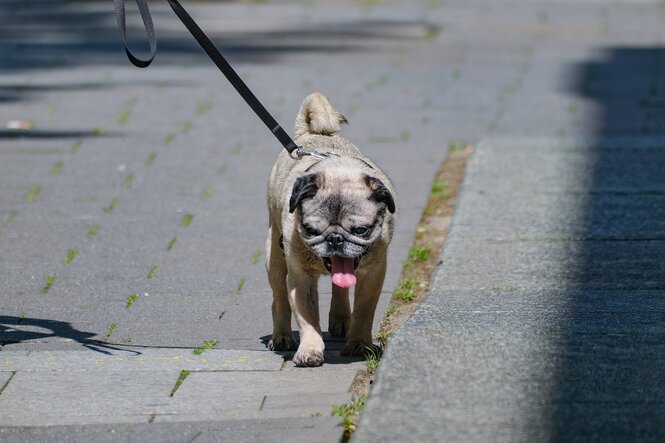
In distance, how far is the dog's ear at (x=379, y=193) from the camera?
547 centimetres

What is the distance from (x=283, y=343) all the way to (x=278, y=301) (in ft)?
0.77

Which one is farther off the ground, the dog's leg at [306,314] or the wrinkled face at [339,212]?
the wrinkled face at [339,212]

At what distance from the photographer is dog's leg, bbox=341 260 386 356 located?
19.0 ft

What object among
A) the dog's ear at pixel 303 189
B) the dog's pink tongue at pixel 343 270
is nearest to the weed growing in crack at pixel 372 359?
the dog's pink tongue at pixel 343 270

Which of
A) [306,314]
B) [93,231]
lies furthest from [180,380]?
[93,231]

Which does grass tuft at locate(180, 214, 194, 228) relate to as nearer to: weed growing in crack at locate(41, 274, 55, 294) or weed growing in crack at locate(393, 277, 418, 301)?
weed growing in crack at locate(41, 274, 55, 294)

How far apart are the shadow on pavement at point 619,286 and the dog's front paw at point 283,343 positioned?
1.28 m

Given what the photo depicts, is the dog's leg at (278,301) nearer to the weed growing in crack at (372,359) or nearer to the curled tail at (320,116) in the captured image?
the weed growing in crack at (372,359)

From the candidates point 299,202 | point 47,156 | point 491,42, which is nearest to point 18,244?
point 47,156

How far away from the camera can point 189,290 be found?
22.9ft

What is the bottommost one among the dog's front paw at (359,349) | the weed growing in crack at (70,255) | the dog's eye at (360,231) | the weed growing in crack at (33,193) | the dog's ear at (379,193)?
the weed growing in crack at (33,193)

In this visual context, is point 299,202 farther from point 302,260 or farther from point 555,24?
point 555,24

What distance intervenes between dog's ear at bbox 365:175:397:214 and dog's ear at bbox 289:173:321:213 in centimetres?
22

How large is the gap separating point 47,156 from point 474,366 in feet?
19.4
